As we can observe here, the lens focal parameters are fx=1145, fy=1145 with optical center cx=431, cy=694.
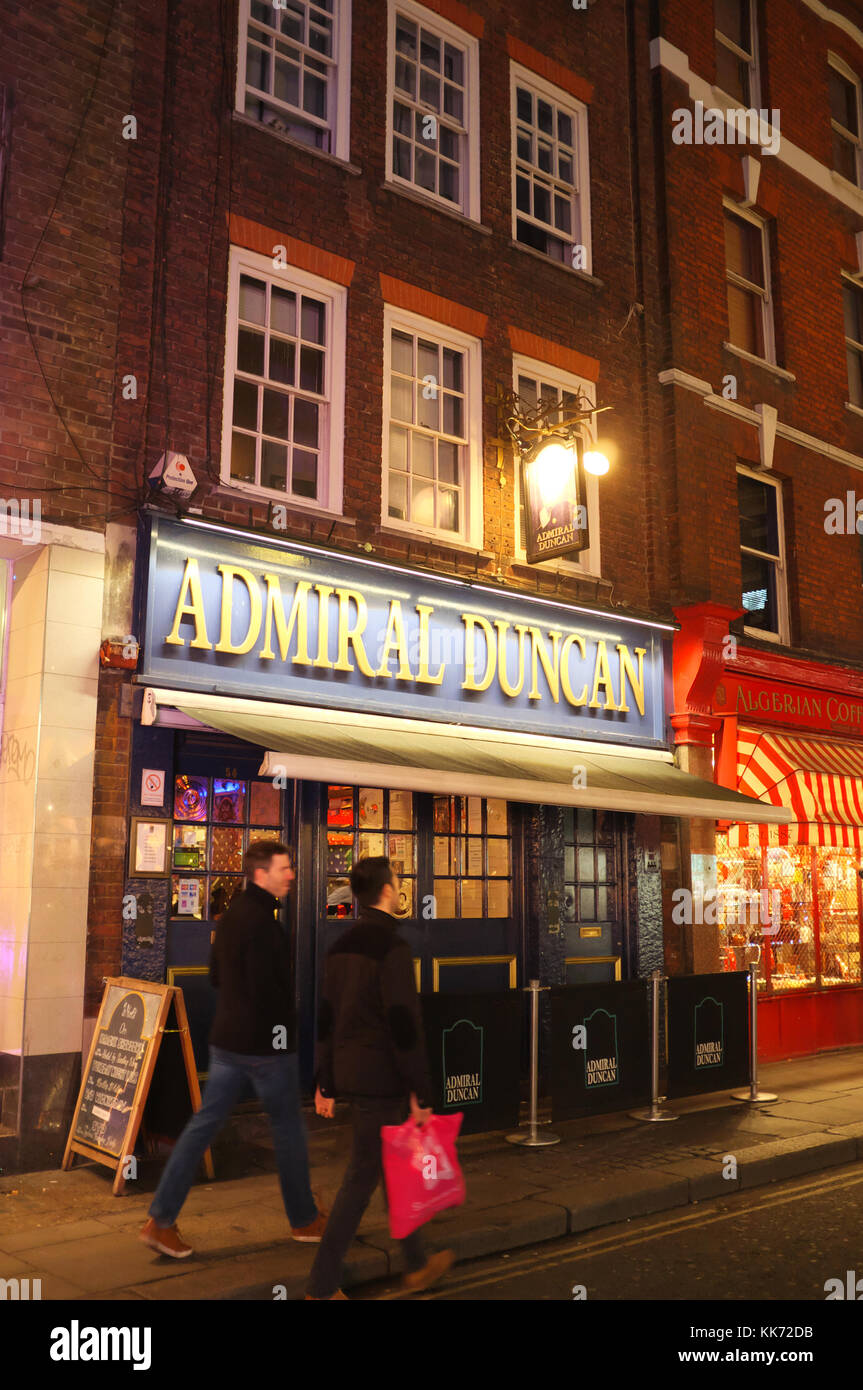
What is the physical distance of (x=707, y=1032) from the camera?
31.7 ft

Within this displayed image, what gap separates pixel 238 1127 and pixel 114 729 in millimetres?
3005

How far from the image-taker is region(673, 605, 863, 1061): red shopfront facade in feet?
40.2

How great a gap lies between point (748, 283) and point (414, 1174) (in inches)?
493

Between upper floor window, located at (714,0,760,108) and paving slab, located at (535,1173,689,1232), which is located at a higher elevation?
upper floor window, located at (714,0,760,108)

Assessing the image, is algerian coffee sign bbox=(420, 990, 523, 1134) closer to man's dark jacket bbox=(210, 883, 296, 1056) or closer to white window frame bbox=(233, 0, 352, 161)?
man's dark jacket bbox=(210, 883, 296, 1056)

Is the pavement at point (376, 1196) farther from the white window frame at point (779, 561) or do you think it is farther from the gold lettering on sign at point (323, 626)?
the white window frame at point (779, 561)

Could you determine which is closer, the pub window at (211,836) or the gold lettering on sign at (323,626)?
the pub window at (211,836)

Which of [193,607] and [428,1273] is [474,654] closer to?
[193,607]

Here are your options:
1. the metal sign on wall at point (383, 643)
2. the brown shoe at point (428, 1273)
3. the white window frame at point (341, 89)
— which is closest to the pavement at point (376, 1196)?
the brown shoe at point (428, 1273)

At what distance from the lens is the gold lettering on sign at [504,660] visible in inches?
415

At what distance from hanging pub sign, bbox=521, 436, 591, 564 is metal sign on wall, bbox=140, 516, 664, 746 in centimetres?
62

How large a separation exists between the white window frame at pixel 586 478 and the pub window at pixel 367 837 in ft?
9.93

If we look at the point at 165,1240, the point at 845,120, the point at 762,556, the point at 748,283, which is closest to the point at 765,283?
the point at 748,283

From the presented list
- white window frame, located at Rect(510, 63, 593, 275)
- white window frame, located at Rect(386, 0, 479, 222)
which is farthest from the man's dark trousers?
white window frame, located at Rect(510, 63, 593, 275)
